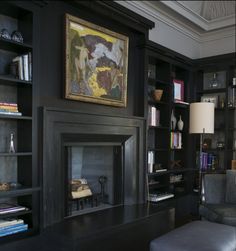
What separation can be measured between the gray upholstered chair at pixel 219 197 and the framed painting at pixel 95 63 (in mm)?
1532

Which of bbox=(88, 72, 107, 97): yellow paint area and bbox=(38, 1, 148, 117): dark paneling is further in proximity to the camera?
bbox=(88, 72, 107, 97): yellow paint area

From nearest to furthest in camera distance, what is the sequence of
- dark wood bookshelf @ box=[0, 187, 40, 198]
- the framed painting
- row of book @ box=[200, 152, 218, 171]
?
1. dark wood bookshelf @ box=[0, 187, 40, 198]
2. the framed painting
3. row of book @ box=[200, 152, 218, 171]

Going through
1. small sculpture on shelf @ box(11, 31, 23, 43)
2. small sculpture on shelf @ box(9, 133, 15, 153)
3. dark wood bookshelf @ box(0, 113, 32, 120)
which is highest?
small sculpture on shelf @ box(11, 31, 23, 43)

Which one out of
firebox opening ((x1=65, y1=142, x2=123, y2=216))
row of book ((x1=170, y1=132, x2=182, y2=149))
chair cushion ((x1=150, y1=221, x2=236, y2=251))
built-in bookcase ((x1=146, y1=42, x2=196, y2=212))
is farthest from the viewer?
row of book ((x1=170, y1=132, x2=182, y2=149))

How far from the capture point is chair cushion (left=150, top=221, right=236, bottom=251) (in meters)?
2.14

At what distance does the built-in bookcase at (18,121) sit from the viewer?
8.11ft

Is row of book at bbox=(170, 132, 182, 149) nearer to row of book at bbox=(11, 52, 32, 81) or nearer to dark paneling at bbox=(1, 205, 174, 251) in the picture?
dark paneling at bbox=(1, 205, 174, 251)

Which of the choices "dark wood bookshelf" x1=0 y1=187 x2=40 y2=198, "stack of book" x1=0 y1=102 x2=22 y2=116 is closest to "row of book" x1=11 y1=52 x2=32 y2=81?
"stack of book" x1=0 y1=102 x2=22 y2=116

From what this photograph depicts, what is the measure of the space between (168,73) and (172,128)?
835 millimetres

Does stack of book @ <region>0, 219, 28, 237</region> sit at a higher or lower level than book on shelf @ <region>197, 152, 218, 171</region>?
lower

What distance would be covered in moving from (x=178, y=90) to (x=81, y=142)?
2.12 m

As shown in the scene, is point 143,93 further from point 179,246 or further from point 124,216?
Result: point 179,246

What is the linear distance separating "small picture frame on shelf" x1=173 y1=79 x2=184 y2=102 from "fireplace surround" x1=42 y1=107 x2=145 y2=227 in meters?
1.04

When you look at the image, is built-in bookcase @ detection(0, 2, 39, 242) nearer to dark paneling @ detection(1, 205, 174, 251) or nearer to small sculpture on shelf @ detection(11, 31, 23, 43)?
small sculpture on shelf @ detection(11, 31, 23, 43)
